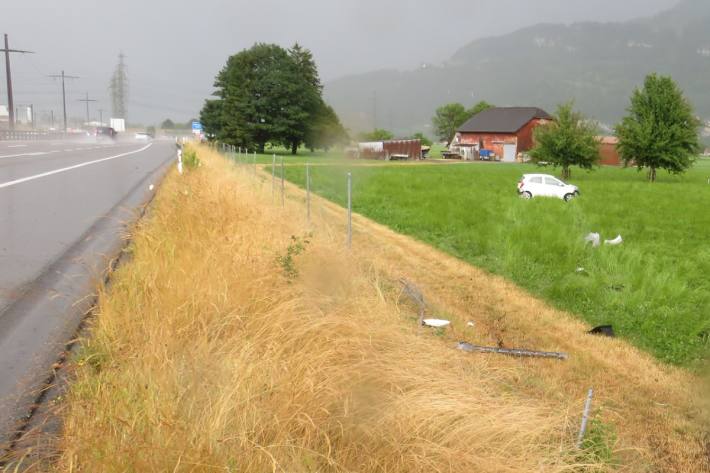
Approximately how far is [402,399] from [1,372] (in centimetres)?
309

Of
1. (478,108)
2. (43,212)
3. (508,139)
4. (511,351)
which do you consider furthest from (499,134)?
(511,351)

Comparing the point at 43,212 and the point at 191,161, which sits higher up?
the point at 191,161

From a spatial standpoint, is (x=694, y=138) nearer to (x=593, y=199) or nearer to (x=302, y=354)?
(x=593, y=199)

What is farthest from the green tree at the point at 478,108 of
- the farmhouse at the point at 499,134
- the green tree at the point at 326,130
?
the green tree at the point at 326,130

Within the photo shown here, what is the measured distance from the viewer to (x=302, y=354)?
423 centimetres

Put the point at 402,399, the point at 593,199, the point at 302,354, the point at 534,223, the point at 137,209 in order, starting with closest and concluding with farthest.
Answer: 1. the point at 402,399
2. the point at 302,354
3. the point at 137,209
4. the point at 534,223
5. the point at 593,199

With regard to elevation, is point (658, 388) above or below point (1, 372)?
below

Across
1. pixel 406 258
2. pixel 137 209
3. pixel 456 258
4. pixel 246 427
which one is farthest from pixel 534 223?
pixel 246 427

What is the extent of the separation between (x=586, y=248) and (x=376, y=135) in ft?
27.2

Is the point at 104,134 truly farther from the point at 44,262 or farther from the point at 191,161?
the point at 44,262

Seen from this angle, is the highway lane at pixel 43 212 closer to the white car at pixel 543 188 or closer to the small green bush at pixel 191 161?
the small green bush at pixel 191 161

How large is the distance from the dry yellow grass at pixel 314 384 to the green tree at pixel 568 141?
44.6m

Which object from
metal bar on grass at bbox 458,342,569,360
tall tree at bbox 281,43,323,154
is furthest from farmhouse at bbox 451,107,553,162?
metal bar on grass at bbox 458,342,569,360

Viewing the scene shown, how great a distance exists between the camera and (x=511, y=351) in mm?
6828
